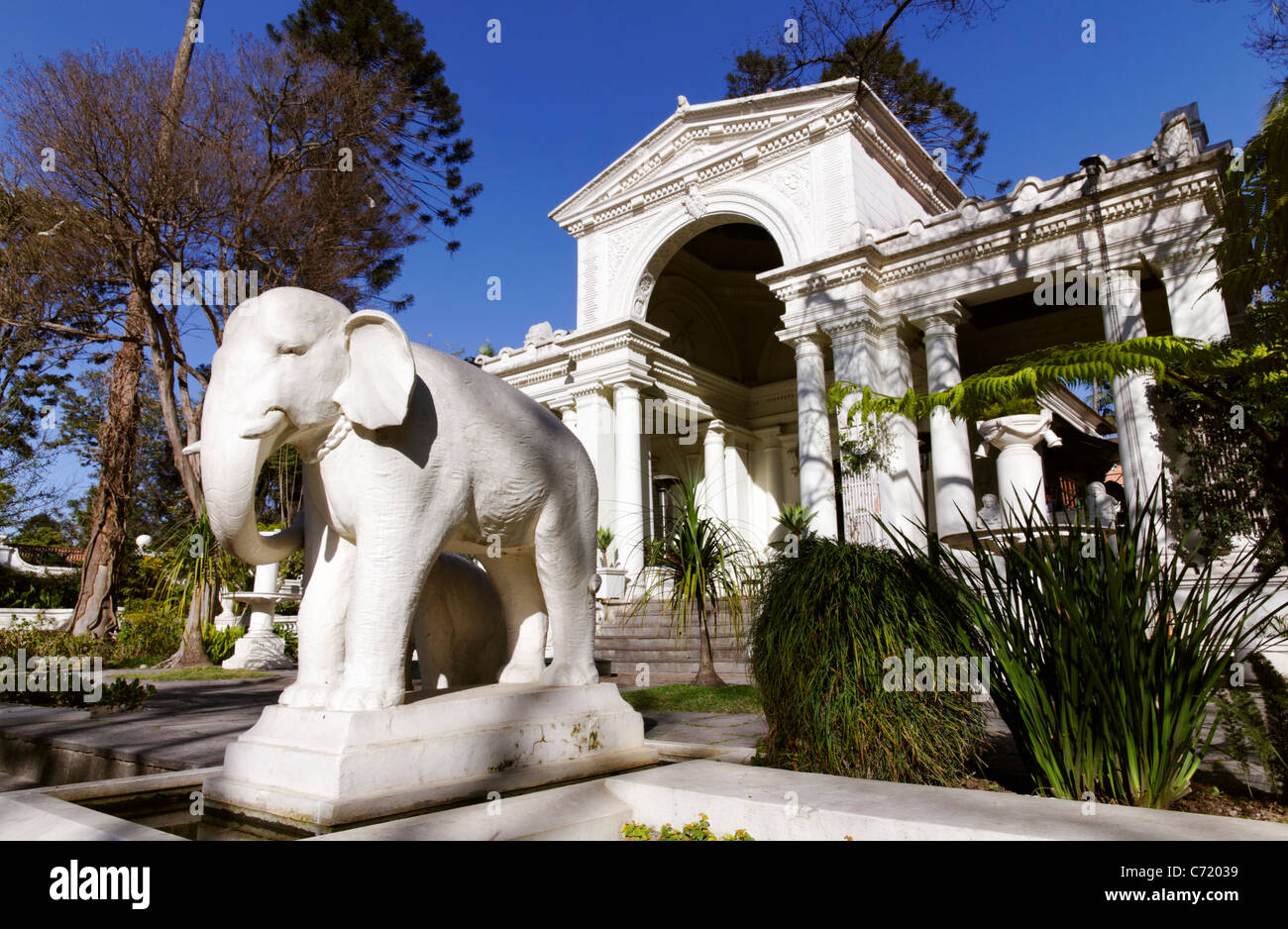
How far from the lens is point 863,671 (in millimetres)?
3428

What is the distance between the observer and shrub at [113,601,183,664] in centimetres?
1398

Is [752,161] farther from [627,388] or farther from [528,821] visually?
[528,821]

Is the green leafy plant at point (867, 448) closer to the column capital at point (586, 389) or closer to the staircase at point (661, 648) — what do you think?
the staircase at point (661, 648)

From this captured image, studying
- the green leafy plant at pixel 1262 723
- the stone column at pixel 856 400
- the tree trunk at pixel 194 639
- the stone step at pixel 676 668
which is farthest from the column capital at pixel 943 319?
Result: the tree trunk at pixel 194 639

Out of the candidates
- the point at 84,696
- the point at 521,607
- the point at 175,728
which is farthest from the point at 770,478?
the point at 521,607

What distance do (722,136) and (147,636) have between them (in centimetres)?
1696

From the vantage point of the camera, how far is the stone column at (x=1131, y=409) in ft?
38.8

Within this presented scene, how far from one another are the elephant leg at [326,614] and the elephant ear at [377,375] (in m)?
0.61

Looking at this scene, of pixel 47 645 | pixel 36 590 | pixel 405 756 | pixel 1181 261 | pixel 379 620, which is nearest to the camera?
pixel 405 756

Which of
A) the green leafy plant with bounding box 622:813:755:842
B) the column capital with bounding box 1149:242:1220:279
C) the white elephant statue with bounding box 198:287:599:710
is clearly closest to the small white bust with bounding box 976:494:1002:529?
the column capital with bounding box 1149:242:1220:279
